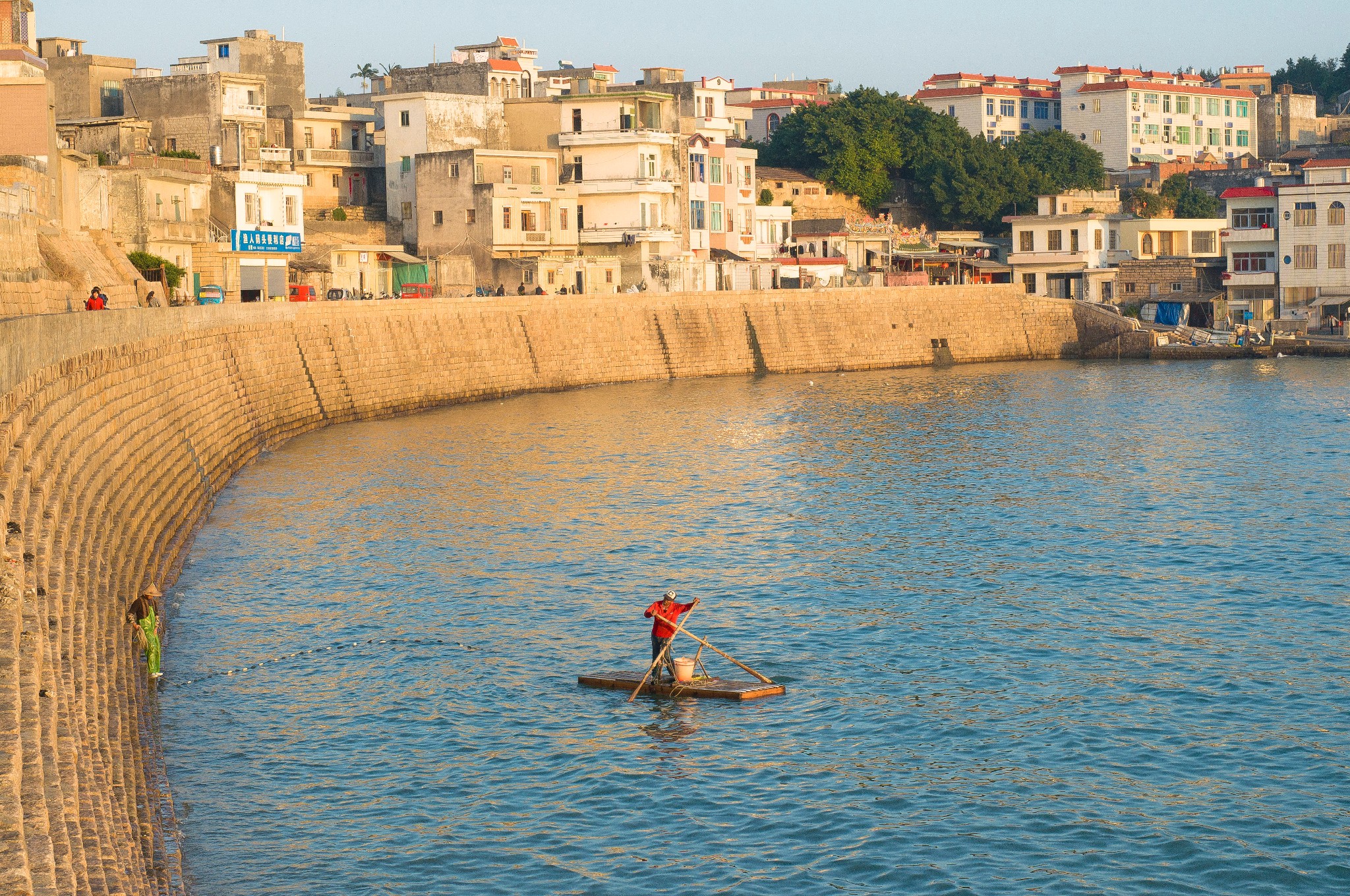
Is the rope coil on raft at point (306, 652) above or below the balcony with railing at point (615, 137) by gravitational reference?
below

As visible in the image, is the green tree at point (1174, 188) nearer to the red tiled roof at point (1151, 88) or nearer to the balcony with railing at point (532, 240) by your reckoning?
the red tiled roof at point (1151, 88)

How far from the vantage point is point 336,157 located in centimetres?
8712

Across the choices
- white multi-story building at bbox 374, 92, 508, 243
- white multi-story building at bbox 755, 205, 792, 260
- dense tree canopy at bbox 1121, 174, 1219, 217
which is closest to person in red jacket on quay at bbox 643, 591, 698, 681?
white multi-story building at bbox 374, 92, 508, 243

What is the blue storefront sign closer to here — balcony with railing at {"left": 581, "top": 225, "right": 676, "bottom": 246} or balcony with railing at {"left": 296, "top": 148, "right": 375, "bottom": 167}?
balcony with railing at {"left": 581, "top": 225, "right": 676, "bottom": 246}

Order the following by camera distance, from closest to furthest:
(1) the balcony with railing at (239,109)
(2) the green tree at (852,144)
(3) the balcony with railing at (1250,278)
Answer: (1) the balcony with railing at (239,109), (3) the balcony with railing at (1250,278), (2) the green tree at (852,144)

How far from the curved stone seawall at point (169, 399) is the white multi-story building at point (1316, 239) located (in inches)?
407

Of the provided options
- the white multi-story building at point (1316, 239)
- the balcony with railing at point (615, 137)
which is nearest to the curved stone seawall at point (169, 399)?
the white multi-story building at point (1316, 239)

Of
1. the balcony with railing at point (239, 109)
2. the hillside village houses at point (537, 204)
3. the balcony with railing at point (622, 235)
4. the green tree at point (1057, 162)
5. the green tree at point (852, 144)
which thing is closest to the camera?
the hillside village houses at point (537, 204)

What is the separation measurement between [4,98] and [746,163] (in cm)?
5257

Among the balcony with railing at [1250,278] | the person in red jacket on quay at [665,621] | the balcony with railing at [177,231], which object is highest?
the balcony with railing at [177,231]

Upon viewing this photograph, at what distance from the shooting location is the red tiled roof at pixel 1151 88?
122 metres

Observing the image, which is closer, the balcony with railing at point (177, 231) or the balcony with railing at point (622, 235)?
the balcony with railing at point (177, 231)

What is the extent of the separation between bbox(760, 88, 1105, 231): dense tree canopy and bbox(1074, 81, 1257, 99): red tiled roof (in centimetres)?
1491

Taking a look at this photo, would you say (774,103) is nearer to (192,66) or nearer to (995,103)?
(995,103)
